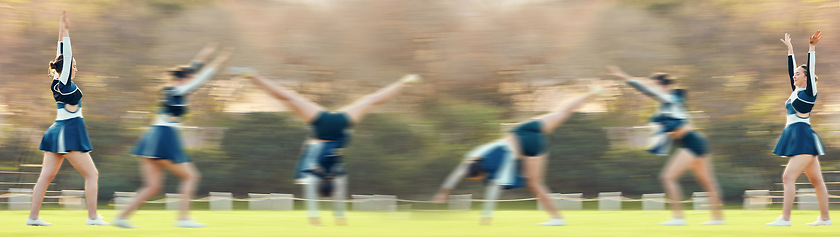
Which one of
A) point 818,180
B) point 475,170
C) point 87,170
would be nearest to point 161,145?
point 87,170

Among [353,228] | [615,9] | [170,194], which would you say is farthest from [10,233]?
[615,9]

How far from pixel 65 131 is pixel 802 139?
668 centimetres

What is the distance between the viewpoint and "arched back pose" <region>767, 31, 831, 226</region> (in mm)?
6891

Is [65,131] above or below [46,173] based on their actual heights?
above

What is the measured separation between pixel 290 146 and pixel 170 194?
214 centimetres

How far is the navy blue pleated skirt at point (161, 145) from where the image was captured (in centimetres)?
629

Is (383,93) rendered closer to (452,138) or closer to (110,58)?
(452,138)

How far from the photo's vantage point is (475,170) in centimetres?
719

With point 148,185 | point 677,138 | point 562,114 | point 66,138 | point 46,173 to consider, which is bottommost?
point 148,185

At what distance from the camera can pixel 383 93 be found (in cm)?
716

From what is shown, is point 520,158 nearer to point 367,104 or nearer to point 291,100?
point 367,104

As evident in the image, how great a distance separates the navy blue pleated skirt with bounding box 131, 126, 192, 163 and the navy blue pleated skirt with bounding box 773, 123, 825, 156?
Answer: 556cm

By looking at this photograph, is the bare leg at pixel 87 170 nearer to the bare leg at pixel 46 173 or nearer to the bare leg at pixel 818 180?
the bare leg at pixel 46 173

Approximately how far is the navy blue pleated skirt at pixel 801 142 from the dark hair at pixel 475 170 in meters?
2.85
